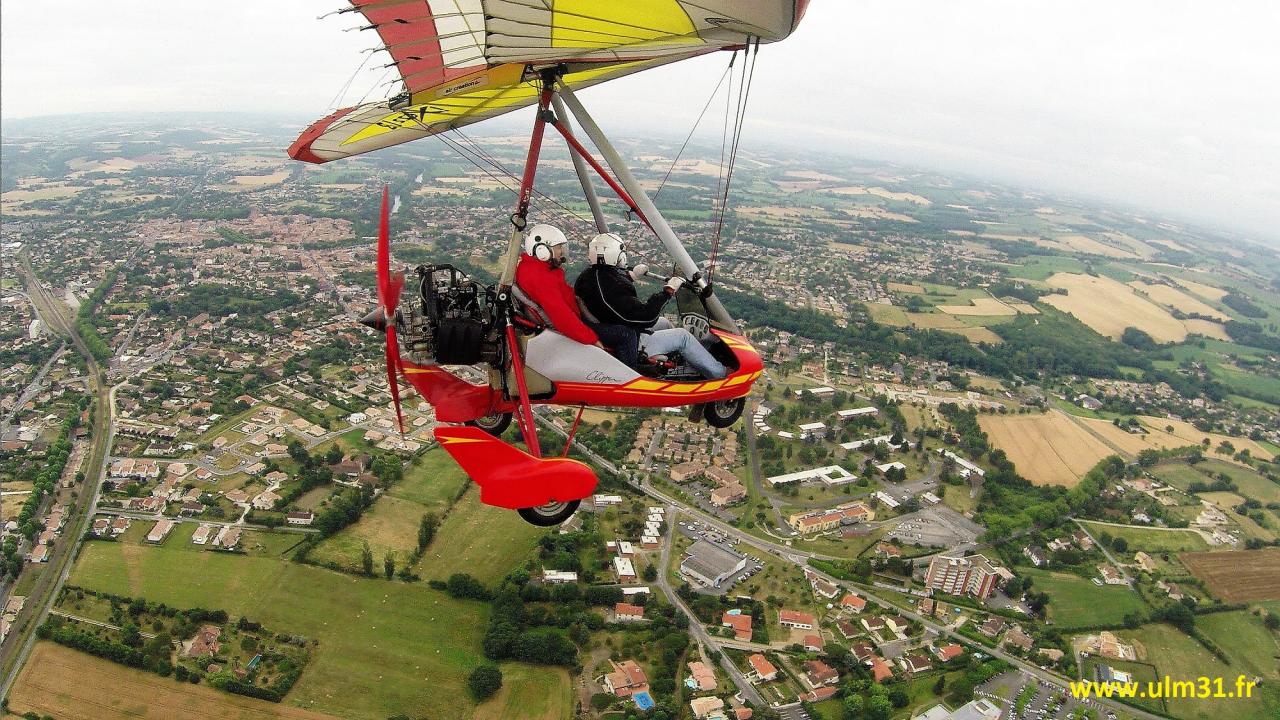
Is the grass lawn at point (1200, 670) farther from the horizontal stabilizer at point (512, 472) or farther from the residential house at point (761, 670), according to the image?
the horizontal stabilizer at point (512, 472)

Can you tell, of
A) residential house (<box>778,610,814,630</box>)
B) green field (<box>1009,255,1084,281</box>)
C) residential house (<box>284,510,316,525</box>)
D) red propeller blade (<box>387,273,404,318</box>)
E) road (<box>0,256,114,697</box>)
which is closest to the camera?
red propeller blade (<box>387,273,404,318</box>)

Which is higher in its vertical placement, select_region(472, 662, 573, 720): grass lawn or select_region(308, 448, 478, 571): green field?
select_region(308, 448, 478, 571): green field

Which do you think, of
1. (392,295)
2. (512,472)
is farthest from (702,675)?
(392,295)

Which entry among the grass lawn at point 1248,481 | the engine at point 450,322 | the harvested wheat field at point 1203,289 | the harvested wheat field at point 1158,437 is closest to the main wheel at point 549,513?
the engine at point 450,322

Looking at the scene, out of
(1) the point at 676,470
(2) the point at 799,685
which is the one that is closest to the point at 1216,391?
(1) the point at 676,470

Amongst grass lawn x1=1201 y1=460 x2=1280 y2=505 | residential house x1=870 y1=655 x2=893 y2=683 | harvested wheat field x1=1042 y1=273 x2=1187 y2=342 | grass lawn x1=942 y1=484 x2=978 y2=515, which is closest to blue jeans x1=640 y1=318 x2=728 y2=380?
residential house x1=870 y1=655 x2=893 y2=683

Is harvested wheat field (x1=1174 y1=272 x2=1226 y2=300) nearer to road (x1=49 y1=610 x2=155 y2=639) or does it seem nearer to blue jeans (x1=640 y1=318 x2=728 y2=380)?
blue jeans (x1=640 y1=318 x2=728 y2=380)
